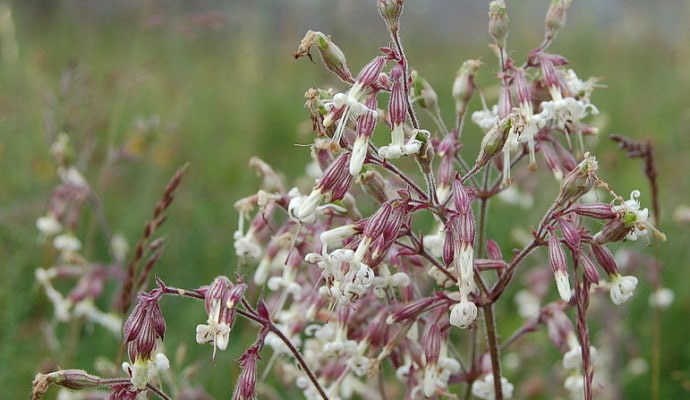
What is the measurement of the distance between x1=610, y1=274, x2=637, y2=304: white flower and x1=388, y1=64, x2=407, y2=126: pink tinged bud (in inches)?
22.2

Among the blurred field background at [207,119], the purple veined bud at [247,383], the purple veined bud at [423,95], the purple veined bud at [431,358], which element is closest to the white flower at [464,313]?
the purple veined bud at [431,358]

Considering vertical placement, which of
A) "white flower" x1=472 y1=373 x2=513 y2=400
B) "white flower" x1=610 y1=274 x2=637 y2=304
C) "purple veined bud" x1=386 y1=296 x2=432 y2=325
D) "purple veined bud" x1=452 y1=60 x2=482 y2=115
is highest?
"purple veined bud" x1=452 y1=60 x2=482 y2=115

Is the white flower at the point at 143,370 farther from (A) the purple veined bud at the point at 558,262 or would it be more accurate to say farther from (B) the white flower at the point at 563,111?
(B) the white flower at the point at 563,111

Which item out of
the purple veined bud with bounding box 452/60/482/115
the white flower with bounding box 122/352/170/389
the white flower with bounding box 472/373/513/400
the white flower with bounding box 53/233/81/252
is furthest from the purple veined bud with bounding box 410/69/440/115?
the white flower with bounding box 53/233/81/252

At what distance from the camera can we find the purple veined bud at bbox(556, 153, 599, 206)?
167 centimetres

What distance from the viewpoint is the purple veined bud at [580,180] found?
1.67m

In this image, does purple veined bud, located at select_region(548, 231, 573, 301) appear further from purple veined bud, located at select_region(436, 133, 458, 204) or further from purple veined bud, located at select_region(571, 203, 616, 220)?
purple veined bud, located at select_region(436, 133, 458, 204)

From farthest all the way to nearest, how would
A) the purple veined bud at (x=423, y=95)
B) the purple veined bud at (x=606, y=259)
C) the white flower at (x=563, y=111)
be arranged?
1. the purple veined bud at (x=423, y=95)
2. the white flower at (x=563, y=111)
3. the purple veined bud at (x=606, y=259)

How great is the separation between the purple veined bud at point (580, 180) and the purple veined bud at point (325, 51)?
1.59ft

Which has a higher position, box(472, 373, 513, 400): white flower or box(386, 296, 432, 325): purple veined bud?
box(386, 296, 432, 325): purple veined bud

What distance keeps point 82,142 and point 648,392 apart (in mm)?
2899

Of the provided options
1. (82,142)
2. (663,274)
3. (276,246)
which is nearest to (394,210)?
(276,246)

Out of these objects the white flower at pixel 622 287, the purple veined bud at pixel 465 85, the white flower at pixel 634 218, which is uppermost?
the purple veined bud at pixel 465 85

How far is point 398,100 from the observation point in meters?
1.64
